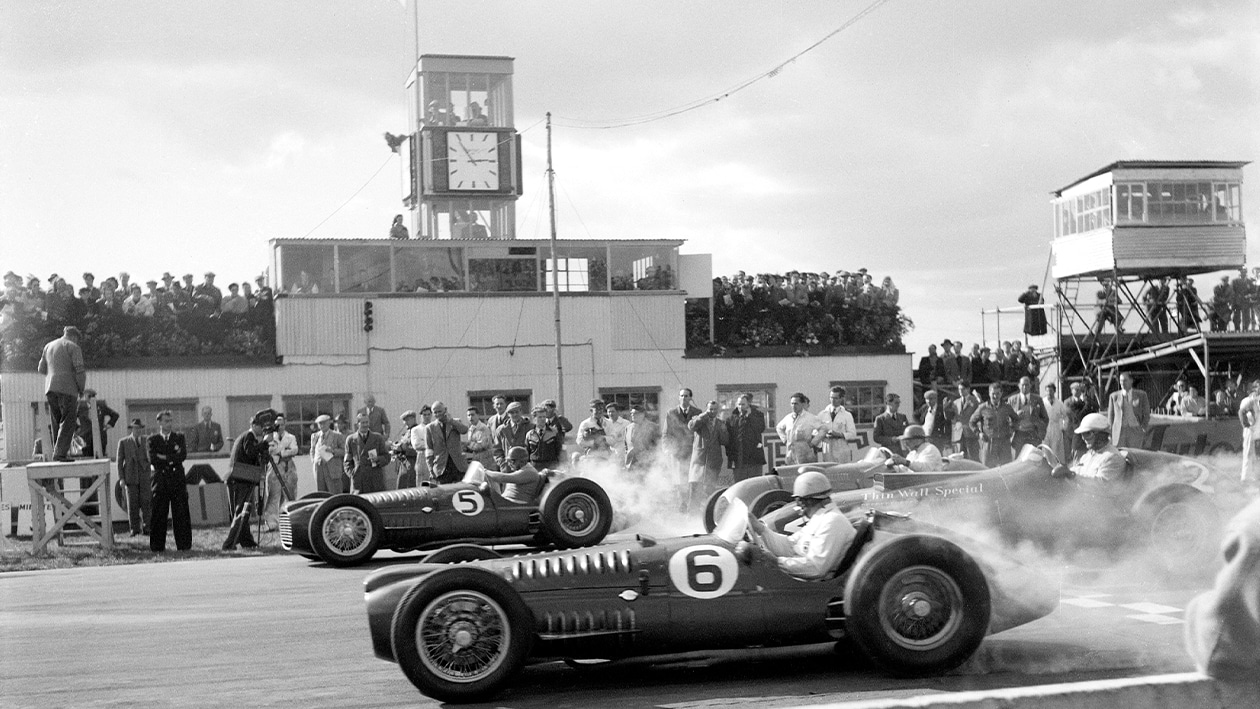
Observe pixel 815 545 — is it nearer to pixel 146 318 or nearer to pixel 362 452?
pixel 362 452

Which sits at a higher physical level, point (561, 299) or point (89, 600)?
point (561, 299)

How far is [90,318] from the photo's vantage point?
926 inches

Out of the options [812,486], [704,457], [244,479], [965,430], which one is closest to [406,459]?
[244,479]

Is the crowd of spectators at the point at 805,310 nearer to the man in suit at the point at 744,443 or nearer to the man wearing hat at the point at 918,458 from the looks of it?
the man in suit at the point at 744,443

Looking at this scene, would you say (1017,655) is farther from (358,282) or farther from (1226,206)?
(1226,206)

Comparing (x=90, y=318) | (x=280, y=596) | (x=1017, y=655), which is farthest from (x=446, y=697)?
(x=90, y=318)

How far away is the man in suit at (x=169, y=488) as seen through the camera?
15.4 m

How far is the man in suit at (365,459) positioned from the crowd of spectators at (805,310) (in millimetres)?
12817

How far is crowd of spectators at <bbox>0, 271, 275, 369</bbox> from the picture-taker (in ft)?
70.5

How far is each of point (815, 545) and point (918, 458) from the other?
5477 mm

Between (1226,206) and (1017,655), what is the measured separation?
107 ft

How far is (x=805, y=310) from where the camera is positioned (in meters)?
28.8

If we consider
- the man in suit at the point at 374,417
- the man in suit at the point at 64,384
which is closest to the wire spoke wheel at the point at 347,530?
the man in suit at the point at 64,384

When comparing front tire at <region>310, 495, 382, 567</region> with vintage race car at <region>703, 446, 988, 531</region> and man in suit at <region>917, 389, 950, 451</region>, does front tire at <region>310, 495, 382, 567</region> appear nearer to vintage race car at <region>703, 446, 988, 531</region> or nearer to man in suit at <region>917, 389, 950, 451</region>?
vintage race car at <region>703, 446, 988, 531</region>
